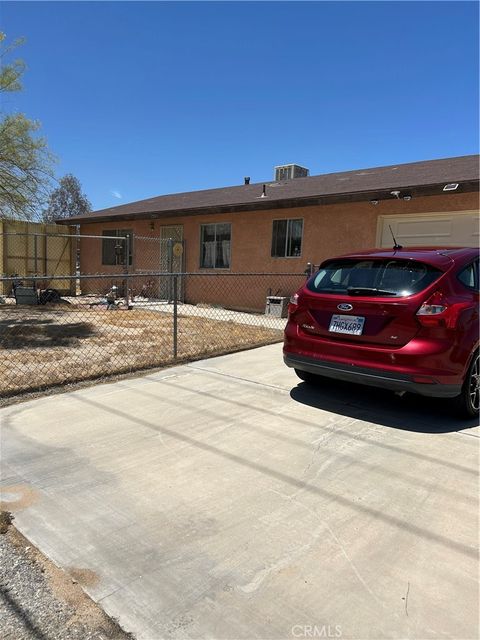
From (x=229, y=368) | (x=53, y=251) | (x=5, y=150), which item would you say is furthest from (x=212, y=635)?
(x=53, y=251)

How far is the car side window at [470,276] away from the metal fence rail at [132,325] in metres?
3.64

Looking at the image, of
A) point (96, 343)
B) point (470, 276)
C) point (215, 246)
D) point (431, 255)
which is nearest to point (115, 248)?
point (215, 246)

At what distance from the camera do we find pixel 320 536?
257cm

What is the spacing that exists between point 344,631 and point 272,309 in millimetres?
10639

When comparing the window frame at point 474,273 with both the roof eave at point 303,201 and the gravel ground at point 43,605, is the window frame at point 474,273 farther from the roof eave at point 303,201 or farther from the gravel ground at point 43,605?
the roof eave at point 303,201

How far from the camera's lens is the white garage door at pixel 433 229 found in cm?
971

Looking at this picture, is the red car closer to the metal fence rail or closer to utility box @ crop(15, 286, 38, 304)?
the metal fence rail

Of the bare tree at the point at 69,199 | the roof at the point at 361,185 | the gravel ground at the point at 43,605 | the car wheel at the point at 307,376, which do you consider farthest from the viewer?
the bare tree at the point at 69,199

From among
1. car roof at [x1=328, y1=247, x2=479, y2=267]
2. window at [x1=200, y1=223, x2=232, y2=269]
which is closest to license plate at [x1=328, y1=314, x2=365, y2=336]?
car roof at [x1=328, y1=247, x2=479, y2=267]

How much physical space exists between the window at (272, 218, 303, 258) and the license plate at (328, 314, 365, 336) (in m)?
8.28

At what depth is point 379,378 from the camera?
13.5 feet

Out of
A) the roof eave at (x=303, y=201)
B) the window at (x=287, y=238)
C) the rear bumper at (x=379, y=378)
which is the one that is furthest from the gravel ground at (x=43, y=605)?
the window at (x=287, y=238)

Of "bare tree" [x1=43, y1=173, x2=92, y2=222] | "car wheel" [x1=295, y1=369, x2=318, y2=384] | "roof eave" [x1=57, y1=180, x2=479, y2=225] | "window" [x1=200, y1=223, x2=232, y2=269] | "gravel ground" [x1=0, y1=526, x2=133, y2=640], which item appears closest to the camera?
"gravel ground" [x1=0, y1=526, x2=133, y2=640]

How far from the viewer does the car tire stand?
421cm
